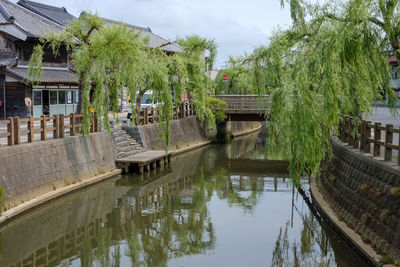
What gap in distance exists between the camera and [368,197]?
11.4m

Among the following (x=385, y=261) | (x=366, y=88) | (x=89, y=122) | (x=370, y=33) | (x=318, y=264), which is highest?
(x=370, y=33)

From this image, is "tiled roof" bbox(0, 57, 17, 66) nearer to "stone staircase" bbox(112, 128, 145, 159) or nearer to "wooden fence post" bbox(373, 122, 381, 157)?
"stone staircase" bbox(112, 128, 145, 159)

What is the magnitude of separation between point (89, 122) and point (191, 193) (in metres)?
5.12

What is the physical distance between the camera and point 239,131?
141 ft

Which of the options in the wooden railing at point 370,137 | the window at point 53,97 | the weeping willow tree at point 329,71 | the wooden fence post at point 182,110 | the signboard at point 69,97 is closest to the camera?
the weeping willow tree at point 329,71

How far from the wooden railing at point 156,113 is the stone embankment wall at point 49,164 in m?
4.25

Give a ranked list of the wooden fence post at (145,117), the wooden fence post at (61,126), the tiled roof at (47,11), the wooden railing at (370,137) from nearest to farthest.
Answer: the wooden railing at (370,137) → the wooden fence post at (61,126) → the wooden fence post at (145,117) → the tiled roof at (47,11)

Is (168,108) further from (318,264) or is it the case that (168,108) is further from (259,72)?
(318,264)

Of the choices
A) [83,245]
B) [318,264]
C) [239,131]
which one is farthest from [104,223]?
Result: [239,131]

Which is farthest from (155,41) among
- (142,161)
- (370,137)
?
(370,137)

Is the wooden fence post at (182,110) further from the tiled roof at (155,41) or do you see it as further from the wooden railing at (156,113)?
the tiled roof at (155,41)

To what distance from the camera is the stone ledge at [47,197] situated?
13.3m

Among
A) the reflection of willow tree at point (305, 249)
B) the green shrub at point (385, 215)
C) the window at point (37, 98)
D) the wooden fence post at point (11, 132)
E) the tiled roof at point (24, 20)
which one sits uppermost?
the tiled roof at point (24, 20)

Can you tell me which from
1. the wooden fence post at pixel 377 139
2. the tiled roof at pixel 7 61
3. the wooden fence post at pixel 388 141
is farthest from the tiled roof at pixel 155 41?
the wooden fence post at pixel 388 141
